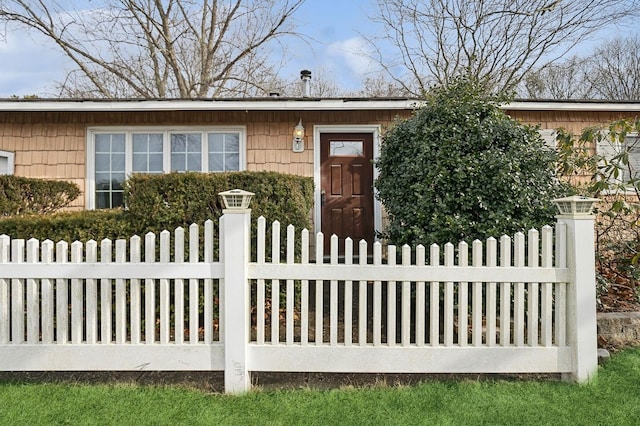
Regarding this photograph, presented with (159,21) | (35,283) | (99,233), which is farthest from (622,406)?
(159,21)

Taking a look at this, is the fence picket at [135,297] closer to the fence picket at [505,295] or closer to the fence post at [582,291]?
the fence picket at [505,295]

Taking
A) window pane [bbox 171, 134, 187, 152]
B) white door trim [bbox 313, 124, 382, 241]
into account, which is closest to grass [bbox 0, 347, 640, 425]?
white door trim [bbox 313, 124, 382, 241]

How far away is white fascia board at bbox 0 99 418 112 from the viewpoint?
5.60 meters

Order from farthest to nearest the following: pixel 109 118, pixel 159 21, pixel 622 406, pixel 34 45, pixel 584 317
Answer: pixel 159 21, pixel 34 45, pixel 109 118, pixel 584 317, pixel 622 406

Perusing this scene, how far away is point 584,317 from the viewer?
98.7 inches

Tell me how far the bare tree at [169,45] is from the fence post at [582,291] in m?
13.1

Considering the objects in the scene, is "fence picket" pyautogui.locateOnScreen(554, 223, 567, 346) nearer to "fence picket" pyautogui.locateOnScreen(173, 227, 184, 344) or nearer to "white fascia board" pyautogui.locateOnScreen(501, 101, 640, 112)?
"fence picket" pyautogui.locateOnScreen(173, 227, 184, 344)

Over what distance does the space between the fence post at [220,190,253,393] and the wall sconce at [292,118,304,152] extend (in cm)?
369

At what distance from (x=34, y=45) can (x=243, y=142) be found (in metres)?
11.5

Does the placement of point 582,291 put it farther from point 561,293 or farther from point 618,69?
point 618,69

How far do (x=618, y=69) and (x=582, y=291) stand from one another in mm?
20845

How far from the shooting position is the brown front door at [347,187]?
6.26 m

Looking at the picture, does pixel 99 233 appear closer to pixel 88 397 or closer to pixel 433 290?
pixel 88 397

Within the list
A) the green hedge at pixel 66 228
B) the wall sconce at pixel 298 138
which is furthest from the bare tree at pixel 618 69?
the green hedge at pixel 66 228
